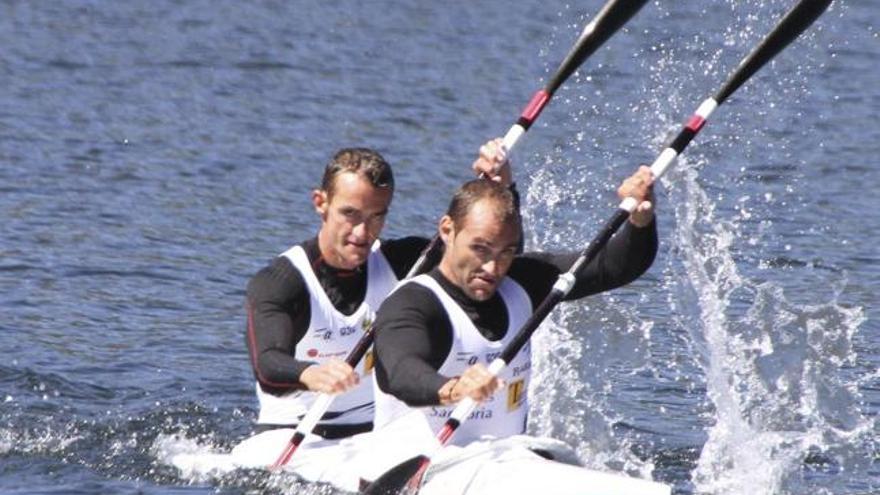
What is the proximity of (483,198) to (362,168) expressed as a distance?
929 mm

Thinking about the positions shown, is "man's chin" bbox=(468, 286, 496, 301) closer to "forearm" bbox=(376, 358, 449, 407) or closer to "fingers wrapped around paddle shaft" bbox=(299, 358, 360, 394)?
"forearm" bbox=(376, 358, 449, 407)

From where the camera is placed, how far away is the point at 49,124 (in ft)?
65.5

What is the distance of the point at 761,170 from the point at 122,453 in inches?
347

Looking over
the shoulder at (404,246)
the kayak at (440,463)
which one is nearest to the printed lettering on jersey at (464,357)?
the kayak at (440,463)

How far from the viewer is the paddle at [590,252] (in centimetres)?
825

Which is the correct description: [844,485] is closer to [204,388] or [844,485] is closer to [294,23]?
[204,388]

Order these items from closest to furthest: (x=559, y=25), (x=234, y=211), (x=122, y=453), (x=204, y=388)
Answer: (x=122, y=453), (x=204, y=388), (x=234, y=211), (x=559, y=25)

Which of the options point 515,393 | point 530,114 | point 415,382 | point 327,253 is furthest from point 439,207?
point 415,382

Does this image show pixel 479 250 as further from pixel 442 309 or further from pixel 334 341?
pixel 334 341

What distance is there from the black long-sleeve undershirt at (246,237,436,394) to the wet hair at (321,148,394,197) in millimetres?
420

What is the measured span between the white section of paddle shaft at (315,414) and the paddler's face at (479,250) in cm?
104

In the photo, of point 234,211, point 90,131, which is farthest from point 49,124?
point 234,211

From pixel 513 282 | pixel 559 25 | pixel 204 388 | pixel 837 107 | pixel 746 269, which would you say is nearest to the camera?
pixel 513 282

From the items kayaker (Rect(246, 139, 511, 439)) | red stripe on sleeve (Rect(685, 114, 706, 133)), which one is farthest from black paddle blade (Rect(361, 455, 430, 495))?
red stripe on sleeve (Rect(685, 114, 706, 133))
